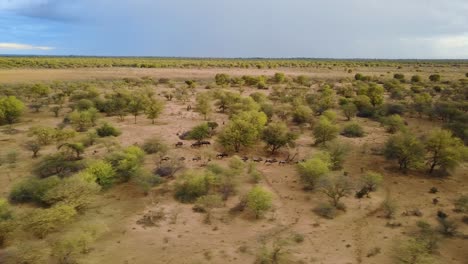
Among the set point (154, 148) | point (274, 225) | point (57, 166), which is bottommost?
point (274, 225)

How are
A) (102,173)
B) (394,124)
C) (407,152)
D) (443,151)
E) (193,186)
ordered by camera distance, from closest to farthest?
(193,186) → (102,173) → (443,151) → (407,152) → (394,124)

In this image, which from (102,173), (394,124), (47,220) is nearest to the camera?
(47,220)

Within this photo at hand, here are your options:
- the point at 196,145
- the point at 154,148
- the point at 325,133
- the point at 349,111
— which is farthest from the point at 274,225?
the point at 349,111

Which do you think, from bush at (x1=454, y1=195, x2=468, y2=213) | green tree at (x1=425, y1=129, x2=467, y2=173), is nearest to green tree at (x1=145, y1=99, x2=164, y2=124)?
green tree at (x1=425, y1=129, x2=467, y2=173)

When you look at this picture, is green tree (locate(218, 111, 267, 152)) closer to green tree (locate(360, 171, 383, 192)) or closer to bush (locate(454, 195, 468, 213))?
green tree (locate(360, 171, 383, 192))

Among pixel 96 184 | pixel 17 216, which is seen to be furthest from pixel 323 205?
pixel 17 216

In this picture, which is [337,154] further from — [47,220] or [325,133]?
[47,220]

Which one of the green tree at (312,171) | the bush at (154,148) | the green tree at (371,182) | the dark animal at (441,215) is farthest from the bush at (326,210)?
the bush at (154,148)
